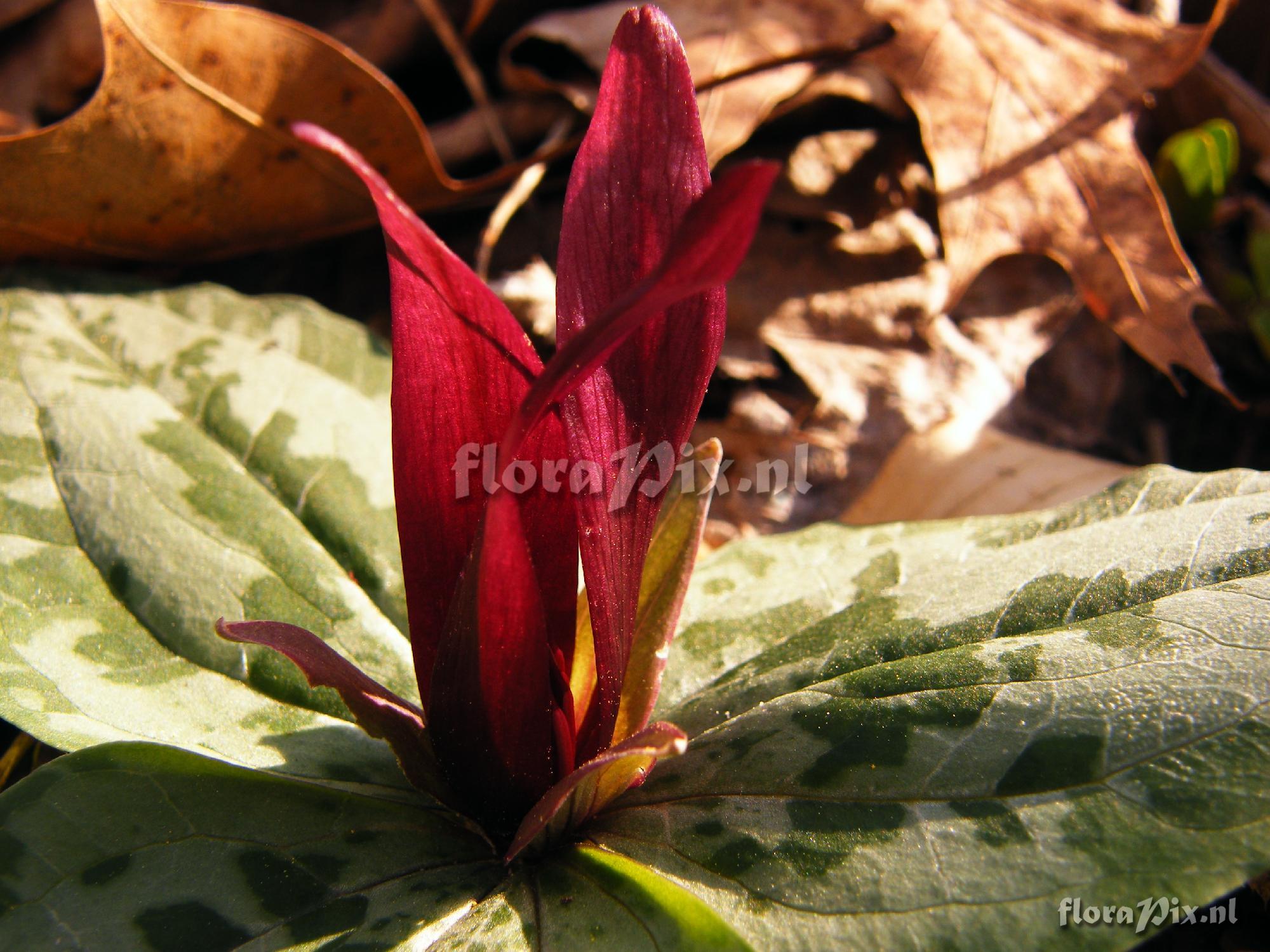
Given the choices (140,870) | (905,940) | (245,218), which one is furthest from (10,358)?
(905,940)

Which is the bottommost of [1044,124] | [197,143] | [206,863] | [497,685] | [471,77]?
[206,863]

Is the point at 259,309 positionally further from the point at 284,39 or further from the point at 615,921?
the point at 615,921

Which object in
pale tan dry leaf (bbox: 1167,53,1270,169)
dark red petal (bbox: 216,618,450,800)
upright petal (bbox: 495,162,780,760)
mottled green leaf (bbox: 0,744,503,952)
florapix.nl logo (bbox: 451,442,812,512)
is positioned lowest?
mottled green leaf (bbox: 0,744,503,952)

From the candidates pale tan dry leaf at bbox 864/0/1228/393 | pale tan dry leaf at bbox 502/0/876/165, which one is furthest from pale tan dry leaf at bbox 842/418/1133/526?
pale tan dry leaf at bbox 502/0/876/165

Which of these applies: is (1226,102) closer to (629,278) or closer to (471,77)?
(471,77)

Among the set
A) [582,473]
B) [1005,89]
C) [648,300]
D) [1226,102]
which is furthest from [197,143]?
[1226,102]

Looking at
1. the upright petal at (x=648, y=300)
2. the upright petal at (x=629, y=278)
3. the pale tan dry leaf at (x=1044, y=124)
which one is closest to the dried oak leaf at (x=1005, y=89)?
the pale tan dry leaf at (x=1044, y=124)

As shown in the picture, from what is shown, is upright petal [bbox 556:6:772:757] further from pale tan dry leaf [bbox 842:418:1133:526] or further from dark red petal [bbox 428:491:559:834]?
pale tan dry leaf [bbox 842:418:1133:526]
